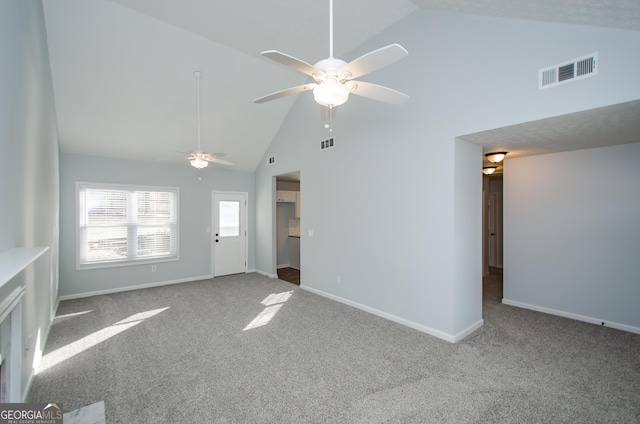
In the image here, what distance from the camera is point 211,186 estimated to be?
6941 mm

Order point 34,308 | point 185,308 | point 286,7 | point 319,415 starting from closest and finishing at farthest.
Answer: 1. point 319,415
2. point 34,308
3. point 286,7
4. point 185,308

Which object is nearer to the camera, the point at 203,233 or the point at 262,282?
the point at 262,282

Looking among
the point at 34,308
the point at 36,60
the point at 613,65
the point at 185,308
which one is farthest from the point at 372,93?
the point at 185,308

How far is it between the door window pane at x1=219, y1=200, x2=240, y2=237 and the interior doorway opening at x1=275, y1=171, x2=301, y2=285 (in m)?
1.15

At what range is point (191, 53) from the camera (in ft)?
13.8

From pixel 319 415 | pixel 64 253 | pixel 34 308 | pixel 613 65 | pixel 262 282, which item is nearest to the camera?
pixel 319 415

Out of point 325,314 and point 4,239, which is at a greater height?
point 4,239

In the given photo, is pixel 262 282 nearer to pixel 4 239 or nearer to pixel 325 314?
pixel 325 314

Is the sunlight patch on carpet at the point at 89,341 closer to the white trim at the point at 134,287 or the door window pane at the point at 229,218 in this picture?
the white trim at the point at 134,287

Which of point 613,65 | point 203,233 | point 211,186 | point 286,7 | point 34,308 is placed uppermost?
point 286,7

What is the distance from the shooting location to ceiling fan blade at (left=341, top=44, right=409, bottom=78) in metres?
1.76

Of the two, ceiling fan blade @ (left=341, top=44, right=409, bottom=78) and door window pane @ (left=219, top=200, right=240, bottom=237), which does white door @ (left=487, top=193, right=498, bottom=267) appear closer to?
door window pane @ (left=219, top=200, right=240, bottom=237)

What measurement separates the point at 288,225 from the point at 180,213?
2893mm

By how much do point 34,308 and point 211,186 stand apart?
14.5 ft
